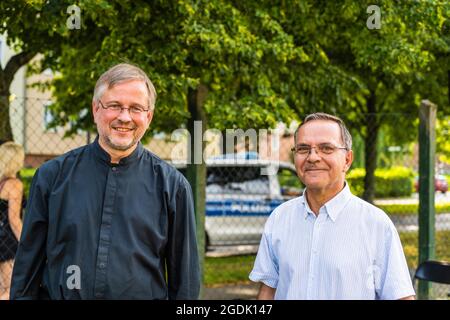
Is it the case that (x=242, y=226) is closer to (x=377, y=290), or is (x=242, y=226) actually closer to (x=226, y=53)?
(x=226, y=53)

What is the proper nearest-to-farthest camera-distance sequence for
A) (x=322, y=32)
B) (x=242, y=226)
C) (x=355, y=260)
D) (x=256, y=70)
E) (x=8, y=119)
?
1. (x=355, y=260)
2. (x=256, y=70)
3. (x=8, y=119)
4. (x=322, y=32)
5. (x=242, y=226)

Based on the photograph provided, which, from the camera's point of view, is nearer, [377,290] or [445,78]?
[377,290]

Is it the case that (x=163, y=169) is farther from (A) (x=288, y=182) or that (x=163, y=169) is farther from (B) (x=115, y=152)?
(A) (x=288, y=182)

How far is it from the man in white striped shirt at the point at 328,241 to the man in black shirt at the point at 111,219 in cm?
42

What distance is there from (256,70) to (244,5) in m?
0.75

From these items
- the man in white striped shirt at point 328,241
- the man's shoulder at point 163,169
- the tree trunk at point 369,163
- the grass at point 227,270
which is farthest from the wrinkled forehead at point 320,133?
the tree trunk at point 369,163

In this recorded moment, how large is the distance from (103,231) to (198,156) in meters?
3.16

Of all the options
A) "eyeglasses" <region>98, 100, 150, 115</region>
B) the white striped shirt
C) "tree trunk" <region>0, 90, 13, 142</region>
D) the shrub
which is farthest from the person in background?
the shrub

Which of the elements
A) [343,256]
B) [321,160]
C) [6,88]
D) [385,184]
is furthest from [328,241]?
[385,184]

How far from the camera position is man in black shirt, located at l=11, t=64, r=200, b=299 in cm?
250

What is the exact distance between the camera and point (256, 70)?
19.1 feet

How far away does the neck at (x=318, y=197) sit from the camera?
2.50m

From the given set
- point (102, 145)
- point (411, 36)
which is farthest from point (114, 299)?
point (411, 36)

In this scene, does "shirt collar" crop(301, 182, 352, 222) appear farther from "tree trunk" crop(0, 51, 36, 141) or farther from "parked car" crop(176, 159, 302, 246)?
"parked car" crop(176, 159, 302, 246)
